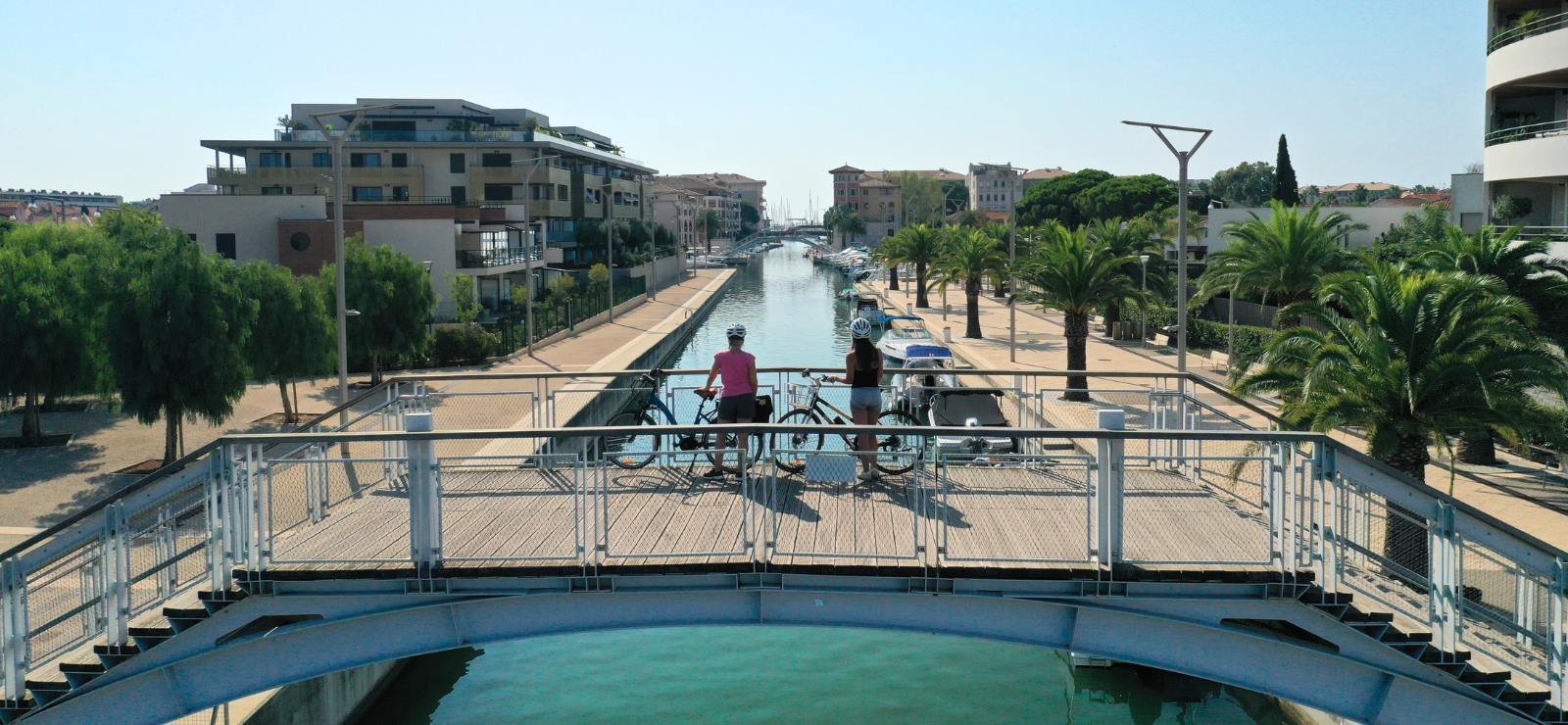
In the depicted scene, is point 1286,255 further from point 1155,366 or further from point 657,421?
point 657,421

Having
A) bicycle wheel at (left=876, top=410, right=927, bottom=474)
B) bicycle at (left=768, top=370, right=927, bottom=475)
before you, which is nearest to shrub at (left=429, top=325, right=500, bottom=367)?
bicycle at (left=768, top=370, right=927, bottom=475)

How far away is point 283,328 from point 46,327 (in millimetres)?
4682

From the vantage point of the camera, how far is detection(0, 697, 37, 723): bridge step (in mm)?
7770

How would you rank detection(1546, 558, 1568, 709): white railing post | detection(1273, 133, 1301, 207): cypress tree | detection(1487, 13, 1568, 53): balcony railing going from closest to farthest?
detection(1546, 558, 1568, 709): white railing post → detection(1487, 13, 1568, 53): balcony railing → detection(1273, 133, 1301, 207): cypress tree

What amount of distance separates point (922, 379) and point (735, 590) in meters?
19.0

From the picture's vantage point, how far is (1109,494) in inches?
309

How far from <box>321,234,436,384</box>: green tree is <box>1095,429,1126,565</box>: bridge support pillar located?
28.4 meters

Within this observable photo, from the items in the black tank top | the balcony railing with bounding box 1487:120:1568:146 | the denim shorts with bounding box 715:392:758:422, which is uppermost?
the balcony railing with bounding box 1487:120:1568:146

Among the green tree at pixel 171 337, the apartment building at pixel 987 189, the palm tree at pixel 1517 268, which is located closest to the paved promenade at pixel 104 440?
the green tree at pixel 171 337

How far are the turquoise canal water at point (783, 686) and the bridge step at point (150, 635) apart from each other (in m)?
6.53

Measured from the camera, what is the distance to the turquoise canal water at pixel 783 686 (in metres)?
14.1

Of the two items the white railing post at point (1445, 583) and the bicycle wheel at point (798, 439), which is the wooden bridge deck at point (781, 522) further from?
the white railing post at point (1445, 583)

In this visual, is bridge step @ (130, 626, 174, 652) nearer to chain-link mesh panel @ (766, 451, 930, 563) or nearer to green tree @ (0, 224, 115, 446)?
chain-link mesh panel @ (766, 451, 930, 563)

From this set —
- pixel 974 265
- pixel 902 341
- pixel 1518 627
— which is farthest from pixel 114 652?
pixel 974 265
